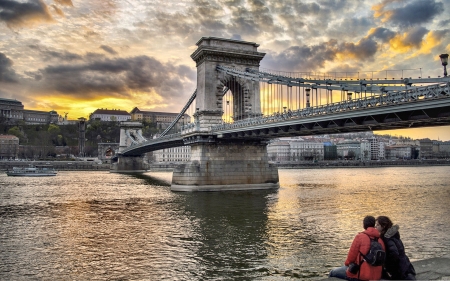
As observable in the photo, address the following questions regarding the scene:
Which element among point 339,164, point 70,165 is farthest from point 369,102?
point 339,164

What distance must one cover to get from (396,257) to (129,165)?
284 ft

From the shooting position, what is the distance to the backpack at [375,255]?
21.7 ft

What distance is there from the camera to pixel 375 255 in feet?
21.6

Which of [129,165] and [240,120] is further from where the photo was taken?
[129,165]

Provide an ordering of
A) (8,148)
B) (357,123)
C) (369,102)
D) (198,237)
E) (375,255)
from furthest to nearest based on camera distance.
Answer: (8,148)
(357,123)
(369,102)
(198,237)
(375,255)

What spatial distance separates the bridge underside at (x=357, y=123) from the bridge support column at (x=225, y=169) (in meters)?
2.45

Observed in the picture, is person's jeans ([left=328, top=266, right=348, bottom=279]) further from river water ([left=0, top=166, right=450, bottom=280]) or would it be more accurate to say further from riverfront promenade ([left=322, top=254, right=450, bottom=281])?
river water ([left=0, top=166, right=450, bottom=280])

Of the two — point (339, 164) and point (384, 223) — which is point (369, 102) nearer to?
point (384, 223)

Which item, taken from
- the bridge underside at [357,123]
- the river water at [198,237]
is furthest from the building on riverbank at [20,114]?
the river water at [198,237]

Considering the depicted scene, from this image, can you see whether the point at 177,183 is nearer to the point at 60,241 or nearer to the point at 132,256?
the point at 60,241

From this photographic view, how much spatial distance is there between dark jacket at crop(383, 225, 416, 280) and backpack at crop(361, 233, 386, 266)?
34 cm

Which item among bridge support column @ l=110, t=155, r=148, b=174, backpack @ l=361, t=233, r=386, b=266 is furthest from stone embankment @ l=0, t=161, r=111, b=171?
backpack @ l=361, t=233, r=386, b=266

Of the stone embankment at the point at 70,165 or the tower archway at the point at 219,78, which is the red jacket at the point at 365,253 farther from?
the stone embankment at the point at 70,165

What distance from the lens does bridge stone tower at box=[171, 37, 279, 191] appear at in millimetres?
35062
